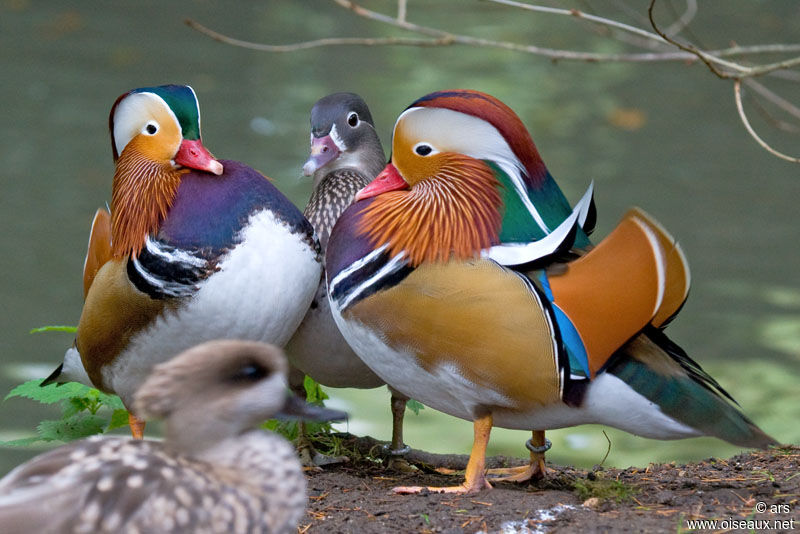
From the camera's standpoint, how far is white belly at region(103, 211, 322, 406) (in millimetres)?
3010

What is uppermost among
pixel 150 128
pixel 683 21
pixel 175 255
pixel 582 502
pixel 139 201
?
pixel 683 21

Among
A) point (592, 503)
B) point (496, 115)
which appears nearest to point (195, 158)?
point (496, 115)

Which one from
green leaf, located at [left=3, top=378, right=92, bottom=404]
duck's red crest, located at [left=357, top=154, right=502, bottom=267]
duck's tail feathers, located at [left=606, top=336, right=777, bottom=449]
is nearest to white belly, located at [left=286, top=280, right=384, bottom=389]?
duck's red crest, located at [left=357, top=154, right=502, bottom=267]

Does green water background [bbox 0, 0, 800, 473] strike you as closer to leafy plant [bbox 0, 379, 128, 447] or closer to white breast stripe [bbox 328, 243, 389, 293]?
leafy plant [bbox 0, 379, 128, 447]

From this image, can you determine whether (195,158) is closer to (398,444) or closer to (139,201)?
(139,201)

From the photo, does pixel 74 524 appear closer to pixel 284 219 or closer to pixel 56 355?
Answer: pixel 284 219

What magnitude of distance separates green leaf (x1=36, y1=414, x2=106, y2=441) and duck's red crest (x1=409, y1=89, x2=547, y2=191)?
5.15 feet

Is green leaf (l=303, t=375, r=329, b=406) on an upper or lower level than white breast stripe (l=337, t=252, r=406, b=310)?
lower

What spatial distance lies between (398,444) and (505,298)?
994 millimetres

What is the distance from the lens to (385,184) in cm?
312

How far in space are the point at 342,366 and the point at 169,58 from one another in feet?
25.3

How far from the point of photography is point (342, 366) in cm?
336

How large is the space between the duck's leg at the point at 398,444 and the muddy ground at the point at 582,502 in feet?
0.48

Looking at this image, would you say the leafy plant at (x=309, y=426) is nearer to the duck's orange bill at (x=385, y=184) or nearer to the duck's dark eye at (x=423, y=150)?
the duck's orange bill at (x=385, y=184)
